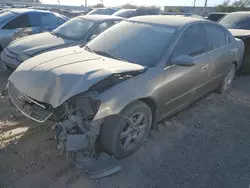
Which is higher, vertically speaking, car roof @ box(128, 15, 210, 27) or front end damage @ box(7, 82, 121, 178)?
car roof @ box(128, 15, 210, 27)

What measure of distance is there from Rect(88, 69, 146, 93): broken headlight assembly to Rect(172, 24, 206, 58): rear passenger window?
2.69 feet

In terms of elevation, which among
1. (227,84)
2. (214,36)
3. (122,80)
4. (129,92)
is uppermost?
(214,36)

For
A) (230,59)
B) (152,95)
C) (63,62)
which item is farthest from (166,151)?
(230,59)

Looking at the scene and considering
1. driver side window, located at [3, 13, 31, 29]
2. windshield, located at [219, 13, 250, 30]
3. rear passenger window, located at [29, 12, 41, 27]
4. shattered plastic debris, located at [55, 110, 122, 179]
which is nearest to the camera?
shattered plastic debris, located at [55, 110, 122, 179]

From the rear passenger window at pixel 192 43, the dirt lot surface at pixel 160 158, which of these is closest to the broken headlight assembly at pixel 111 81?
the rear passenger window at pixel 192 43

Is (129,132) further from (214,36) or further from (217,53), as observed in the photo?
(214,36)

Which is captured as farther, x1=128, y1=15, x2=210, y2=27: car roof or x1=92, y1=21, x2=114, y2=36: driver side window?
x1=92, y1=21, x2=114, y2=36: driver side window

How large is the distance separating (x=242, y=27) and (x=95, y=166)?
7387 mm

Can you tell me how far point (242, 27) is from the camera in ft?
27.1

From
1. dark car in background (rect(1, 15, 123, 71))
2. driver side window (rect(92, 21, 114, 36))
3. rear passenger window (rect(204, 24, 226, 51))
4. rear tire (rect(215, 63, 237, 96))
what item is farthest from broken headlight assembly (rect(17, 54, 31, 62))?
rear tire (rect(215, 63, 237, 96))

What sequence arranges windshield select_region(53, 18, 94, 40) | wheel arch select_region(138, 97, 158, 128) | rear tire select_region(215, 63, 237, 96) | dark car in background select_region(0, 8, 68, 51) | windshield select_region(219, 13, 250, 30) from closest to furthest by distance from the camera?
1. wheel arch select_region(138, 97, 158, 128)
2. rear tire select_region(215, 63, 237, 96)
3. windshield select_region(53, 18, 94, 40)
4. dark car in background select_region(0, 8, 68, 51)
5. windshield select_region(219, 13, 250, 30)

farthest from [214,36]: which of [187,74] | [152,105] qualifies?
[152,105]

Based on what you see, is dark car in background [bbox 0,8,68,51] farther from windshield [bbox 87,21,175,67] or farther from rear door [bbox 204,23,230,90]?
rear door [bbox 204,23,230,90]

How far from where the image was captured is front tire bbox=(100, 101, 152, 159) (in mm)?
2916
